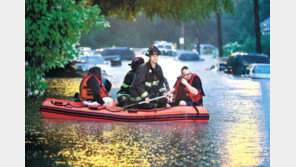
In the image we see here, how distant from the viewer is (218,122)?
1554cm

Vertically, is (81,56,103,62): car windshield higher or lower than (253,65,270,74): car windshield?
higher

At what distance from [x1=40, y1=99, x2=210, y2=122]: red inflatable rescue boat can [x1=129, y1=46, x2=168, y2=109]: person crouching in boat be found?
0.33 m

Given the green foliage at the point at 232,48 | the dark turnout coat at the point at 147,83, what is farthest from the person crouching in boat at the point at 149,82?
the green foliage at the point at 232,48

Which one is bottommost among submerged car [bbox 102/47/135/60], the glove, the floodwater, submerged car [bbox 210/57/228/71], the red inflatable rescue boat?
the floodwater

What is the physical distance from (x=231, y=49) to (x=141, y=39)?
48.3 m

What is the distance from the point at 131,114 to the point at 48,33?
271 inches

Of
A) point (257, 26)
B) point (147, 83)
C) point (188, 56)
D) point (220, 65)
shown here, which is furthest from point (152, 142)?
point (188, 56)

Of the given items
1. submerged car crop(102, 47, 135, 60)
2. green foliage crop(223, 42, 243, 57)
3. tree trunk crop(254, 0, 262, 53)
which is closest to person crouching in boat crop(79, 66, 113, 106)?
tree trunk crop(254, 0, 262, 53)

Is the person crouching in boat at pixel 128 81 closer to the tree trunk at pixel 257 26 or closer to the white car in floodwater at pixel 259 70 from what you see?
the white car in floodwater at pixel 259 70

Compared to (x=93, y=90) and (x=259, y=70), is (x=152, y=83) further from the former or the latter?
(x=259, y=70)

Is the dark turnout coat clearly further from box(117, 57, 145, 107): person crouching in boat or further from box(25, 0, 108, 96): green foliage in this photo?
box(25, 0, 108, 96): green foliage

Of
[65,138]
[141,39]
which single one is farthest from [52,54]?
[141,39]

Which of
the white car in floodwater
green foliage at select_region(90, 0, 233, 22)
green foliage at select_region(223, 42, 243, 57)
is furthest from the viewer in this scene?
green foliage at select_region(223, 42, 243, 57)

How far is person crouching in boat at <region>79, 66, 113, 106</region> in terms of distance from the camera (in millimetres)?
15383
